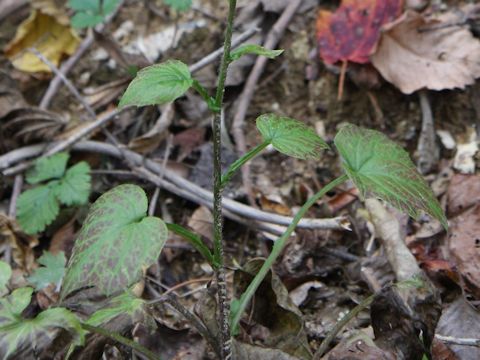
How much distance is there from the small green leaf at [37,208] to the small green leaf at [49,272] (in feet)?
0.64

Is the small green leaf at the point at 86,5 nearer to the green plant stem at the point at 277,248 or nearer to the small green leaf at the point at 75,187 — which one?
the small green leaf at the point at 75,187

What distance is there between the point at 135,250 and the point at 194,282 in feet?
2.65

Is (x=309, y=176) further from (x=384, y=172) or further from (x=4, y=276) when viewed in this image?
(x=4, y=276)

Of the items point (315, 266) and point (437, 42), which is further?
point (437, 42)

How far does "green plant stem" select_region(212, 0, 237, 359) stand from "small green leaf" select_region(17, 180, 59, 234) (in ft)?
3.00

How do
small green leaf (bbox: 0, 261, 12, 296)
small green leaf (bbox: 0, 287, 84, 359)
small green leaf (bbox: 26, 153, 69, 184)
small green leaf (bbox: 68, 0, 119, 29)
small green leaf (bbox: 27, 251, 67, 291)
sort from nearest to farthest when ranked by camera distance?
1. small green leaf (bbox: 0, 287, 84, 359)
2. small green leaf (bbox: 0, 261, 12, 296)
3. small green leaf (bbox: 27, 251, 67, 291)
4. small green leaf (bbox: 26, 153, 69, 184)
5. small green leaf (bbox: 68, 0, 119, 29)

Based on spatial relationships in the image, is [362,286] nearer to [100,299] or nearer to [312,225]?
[312,225]

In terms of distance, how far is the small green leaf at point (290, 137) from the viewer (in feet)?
4.37

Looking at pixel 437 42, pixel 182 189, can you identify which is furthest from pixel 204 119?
pixel 437 42

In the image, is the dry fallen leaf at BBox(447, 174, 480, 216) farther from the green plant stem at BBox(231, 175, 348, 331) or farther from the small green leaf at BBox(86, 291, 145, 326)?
the small green leaf at BBox(86, 291, 145, 326)

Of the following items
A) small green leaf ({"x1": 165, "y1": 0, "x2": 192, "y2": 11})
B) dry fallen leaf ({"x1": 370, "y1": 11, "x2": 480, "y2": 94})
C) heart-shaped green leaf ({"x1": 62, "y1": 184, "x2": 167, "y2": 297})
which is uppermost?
small green leaf ({"x1": 165, "y1": 0, "x2": 192, "y2": 11})

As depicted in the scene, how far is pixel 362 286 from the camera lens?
1933 mm

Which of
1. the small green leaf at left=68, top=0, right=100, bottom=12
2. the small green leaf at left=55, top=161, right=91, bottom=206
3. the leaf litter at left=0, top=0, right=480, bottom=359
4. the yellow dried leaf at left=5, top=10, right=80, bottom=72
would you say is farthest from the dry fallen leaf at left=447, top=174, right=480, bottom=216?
the yellow dried leaf at left=5, top=10, right=80, bottom=72

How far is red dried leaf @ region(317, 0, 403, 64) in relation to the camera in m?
2.44
